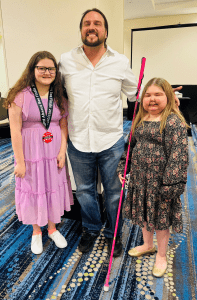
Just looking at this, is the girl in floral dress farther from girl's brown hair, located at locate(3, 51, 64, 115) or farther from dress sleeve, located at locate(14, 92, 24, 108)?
dress sleeve, located at locate(14, 92, 24, 108)

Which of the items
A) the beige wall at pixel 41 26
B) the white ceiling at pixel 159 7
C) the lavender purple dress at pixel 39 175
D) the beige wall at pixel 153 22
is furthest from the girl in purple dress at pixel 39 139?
the beige wall at pixel 153 22

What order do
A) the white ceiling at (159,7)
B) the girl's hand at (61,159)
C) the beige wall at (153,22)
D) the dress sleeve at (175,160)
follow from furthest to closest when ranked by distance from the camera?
the beige wall at (153,22) < the white ceiling at (159,7) < the girl's hand at (61,159) < the dress sleeve at (175,160)

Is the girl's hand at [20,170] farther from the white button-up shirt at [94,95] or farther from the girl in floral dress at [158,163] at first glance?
the girl in floral dress at [158,163]

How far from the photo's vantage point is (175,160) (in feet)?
4.18

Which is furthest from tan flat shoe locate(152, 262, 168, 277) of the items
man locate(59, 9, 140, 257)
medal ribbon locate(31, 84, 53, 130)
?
medal ribbon locate(31, 84, 53, 130)

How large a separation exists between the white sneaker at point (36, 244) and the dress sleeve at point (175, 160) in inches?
42.7

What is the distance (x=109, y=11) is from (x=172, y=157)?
4.75 ft

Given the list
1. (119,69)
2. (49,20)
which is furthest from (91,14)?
(49,20)

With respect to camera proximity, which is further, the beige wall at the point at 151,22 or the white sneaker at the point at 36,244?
the beige wall at the point at 151,22

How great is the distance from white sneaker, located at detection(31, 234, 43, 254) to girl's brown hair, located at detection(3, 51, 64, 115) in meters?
1.04

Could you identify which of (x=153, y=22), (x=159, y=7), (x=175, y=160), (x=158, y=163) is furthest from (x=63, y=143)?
(x=153, y=22)

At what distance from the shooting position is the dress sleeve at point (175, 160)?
1276mm

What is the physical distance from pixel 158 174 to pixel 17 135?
95 centimetres

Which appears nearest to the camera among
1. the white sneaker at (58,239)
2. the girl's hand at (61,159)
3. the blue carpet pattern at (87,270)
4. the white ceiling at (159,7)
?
the blue carpet pattern at (87,270)
